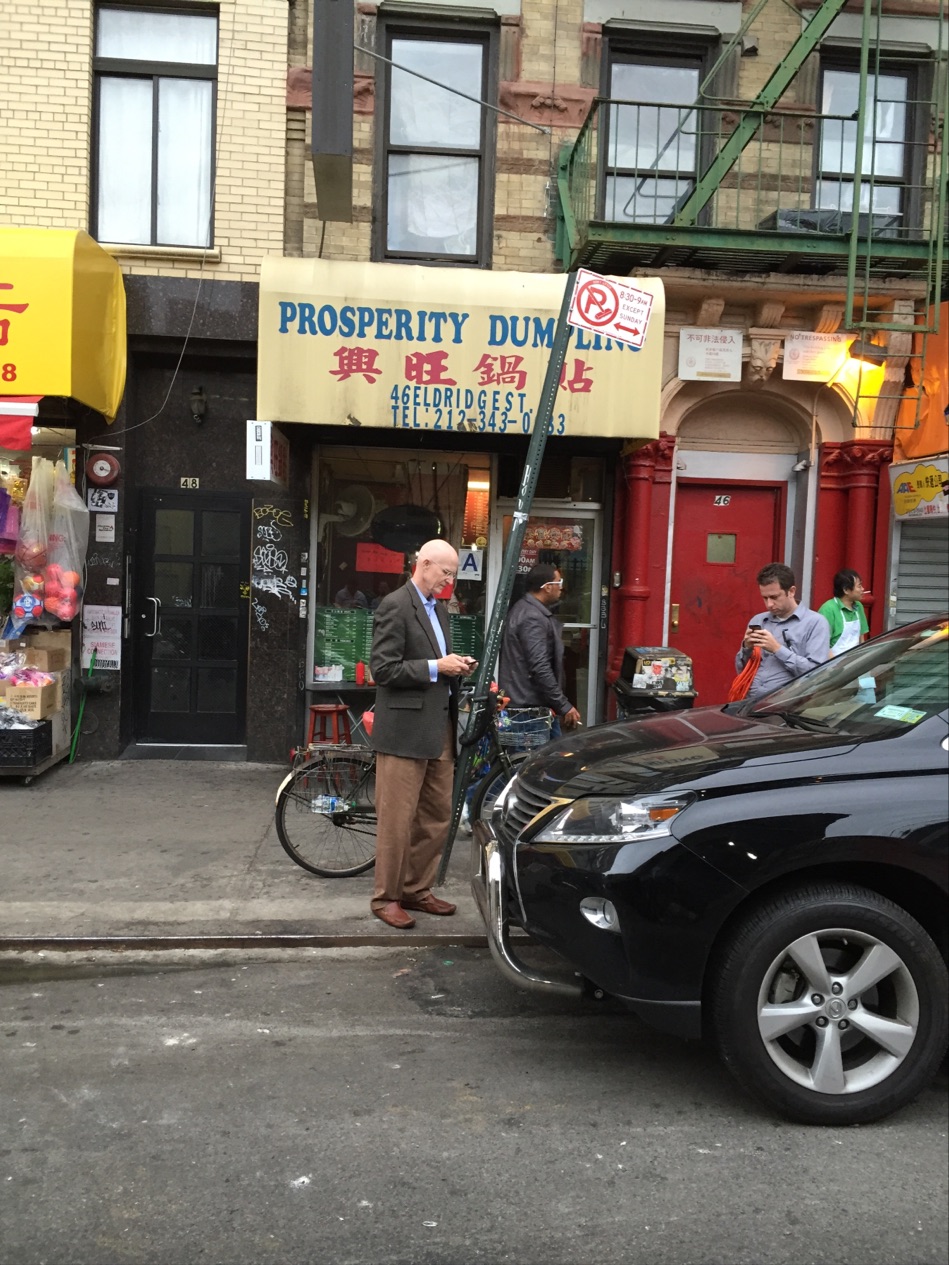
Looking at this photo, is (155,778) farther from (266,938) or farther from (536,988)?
(536,988)

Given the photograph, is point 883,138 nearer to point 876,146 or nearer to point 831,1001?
point 876,146

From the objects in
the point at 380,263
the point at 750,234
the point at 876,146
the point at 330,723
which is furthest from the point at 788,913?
the point at 876,146

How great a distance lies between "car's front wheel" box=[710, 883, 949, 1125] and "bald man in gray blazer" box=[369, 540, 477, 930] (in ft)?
7.28

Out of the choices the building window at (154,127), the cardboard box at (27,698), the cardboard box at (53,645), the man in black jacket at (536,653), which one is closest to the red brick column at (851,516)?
the man in black jacket at (536,653)

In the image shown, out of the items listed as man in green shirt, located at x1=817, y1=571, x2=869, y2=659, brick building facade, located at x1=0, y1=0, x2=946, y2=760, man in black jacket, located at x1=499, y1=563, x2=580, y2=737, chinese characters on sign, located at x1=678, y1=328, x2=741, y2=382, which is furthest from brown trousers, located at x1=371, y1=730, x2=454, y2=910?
chinese characters on sign, located at x1=678, y1=328, x2=741, y2=382

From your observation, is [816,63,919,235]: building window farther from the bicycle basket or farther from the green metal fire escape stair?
the bicycle basket

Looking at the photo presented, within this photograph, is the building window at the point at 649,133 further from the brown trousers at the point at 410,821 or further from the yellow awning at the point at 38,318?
the brown trousers at the point at 410,821

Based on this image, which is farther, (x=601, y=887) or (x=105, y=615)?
(x=105, y=615)

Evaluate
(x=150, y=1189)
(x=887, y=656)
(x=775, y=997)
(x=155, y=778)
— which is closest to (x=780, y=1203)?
(x=775, y=997)

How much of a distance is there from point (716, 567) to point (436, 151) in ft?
14.8

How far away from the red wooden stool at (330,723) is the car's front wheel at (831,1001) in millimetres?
5139

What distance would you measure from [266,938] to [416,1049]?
1.42 meters

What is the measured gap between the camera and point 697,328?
9.06 m

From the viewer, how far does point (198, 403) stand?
30.1 feet
